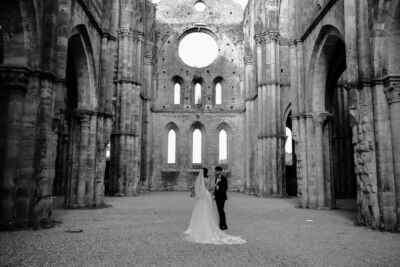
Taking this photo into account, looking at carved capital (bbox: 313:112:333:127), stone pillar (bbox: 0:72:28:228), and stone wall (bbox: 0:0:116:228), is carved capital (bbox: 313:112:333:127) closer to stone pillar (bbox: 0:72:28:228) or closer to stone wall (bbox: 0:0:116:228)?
stone wall (bbox: 0:0:116:228)

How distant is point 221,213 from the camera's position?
8.84 metres

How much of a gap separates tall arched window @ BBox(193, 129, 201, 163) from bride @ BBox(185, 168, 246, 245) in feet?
82.6

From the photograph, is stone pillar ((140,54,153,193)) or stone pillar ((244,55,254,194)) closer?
stone pillar ((244,55,254,194))

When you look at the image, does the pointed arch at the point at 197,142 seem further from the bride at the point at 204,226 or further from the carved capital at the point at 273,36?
the bride at the point at 204,226

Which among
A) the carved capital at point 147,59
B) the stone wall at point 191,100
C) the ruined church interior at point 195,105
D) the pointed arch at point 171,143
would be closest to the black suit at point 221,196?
the ruined church interior at point 195,105

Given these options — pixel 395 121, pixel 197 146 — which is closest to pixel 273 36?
pixel 197 146

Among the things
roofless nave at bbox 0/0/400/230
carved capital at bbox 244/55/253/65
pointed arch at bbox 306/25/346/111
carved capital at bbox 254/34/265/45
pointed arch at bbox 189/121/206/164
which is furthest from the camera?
pointed arch at bbox 189/121/206/164

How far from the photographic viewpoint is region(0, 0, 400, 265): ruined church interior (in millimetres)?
9039

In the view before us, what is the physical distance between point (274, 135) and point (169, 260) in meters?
18.5

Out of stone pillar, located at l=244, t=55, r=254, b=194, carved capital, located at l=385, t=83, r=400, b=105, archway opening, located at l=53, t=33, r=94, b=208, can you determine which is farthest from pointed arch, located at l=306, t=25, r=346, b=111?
stone pillar, located at l=244, t=55, r=254, b=194

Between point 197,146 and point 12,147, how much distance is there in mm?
25531

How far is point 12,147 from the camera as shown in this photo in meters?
8.70

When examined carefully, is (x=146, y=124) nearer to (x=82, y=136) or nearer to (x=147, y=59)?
(x=147, y=59)

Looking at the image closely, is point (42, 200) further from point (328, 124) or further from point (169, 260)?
point (328, 124)
